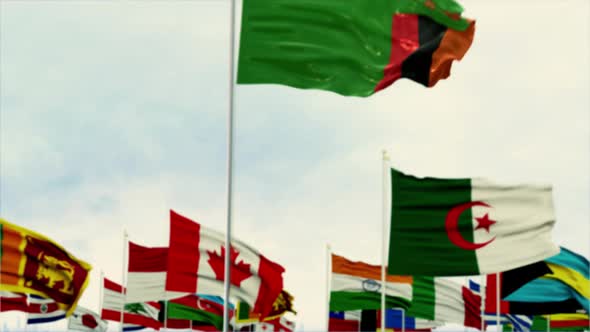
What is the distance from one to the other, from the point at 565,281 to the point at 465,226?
9.65m

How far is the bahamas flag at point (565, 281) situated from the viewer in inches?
1003

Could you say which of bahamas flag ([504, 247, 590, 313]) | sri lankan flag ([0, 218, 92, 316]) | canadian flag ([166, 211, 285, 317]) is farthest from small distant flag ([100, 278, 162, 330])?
bahamas flag ([504, 247, 590, 313])

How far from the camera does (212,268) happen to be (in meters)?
24.6

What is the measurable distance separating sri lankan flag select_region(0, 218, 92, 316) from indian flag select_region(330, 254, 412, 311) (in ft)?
29.2

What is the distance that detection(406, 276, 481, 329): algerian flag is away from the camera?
1372 inches

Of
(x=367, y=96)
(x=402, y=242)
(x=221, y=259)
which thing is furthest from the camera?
(x=221, y=259)

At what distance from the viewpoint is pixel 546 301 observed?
88.7 ft

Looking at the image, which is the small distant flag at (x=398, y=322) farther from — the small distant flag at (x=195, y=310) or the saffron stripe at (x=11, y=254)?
the saffron stripe at (x=11, y=254)

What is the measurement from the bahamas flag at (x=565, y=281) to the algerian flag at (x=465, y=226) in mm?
8581

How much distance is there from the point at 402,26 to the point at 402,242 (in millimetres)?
4421

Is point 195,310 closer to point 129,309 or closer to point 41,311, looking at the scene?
point 41,311

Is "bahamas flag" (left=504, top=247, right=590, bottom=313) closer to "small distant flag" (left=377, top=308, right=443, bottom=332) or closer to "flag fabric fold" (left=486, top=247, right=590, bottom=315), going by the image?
"flag fabric fold" (left=486, top=247, right=590, bottom=315)

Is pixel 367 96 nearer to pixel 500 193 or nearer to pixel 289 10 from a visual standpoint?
pixel 289 10

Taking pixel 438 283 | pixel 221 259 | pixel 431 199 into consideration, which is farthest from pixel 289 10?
pixel 438 283
